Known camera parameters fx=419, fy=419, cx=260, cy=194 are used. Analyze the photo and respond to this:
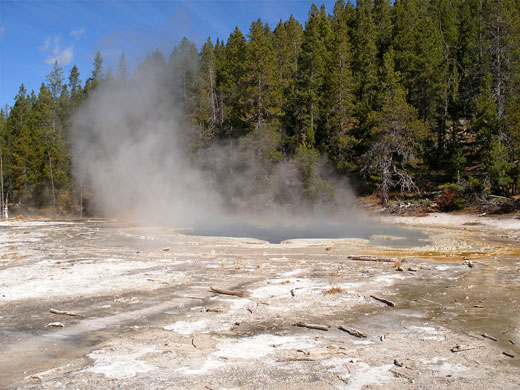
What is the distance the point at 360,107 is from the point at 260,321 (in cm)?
3023

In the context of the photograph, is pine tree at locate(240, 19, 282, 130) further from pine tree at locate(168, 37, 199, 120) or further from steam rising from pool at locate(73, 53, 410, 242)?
pine tree at locate(168, 37, 199, 120)

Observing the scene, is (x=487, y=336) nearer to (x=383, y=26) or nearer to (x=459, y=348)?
(x=459, y=348)

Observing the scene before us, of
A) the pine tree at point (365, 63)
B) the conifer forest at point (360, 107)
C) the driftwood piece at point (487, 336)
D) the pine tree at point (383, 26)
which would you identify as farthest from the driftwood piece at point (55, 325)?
the pine tree at point (383, 26)

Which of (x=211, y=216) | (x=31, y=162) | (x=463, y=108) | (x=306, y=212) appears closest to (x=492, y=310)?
(x=306, y=212)

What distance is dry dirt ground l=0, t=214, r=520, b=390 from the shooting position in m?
4.55

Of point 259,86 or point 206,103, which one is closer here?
point 259,86

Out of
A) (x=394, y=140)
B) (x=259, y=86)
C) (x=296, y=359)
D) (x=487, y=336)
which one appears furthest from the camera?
(x=259, y=86)

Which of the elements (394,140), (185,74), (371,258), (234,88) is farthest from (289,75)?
(371,258)

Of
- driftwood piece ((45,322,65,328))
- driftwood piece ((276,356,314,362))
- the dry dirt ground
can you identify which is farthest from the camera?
driftwood piece ((45,322,65,328))

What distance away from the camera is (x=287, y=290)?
845 cm

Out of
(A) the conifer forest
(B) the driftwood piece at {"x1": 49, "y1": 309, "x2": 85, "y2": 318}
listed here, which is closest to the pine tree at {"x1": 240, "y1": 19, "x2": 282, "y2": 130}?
(A) the conifer forest

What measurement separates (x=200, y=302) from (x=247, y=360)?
285 centimetres

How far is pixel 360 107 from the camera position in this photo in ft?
112

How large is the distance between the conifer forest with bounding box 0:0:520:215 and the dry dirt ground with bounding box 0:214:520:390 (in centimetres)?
1700
